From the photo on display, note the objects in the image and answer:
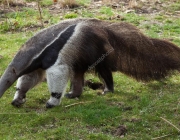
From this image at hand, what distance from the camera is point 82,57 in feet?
23.5

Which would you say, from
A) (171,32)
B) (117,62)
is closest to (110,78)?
(117,62)

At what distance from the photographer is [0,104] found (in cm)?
750

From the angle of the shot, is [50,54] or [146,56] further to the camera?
[146,56]

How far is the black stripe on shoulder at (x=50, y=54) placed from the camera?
7016mm

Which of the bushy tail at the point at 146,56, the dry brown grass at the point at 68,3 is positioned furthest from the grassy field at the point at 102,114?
the dry brown grass at the point at 68,3

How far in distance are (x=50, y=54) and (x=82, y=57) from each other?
0.55 meters

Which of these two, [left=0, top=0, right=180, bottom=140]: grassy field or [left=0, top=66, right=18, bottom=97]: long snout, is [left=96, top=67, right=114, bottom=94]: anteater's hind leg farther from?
[left=0, top=66, right=18, bottom=97]: long snout

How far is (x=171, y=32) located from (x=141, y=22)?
1.26 m

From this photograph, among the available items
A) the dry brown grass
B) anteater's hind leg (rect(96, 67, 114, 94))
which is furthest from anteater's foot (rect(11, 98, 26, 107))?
the dry brown grass

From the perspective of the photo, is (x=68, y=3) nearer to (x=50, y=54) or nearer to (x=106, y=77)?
(x=106, y=77)

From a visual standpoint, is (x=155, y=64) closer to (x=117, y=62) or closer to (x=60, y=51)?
(x=117, y=62)

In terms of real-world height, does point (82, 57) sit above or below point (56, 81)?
above

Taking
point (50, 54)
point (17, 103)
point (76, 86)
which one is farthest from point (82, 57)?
point (17, 103)

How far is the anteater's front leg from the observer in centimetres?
701
